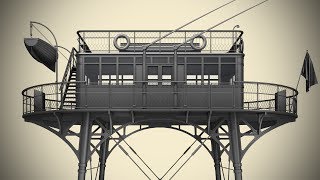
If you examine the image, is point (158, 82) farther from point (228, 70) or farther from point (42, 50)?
point (42, 50)

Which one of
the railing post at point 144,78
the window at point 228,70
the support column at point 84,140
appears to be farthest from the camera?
the window at point 228,70

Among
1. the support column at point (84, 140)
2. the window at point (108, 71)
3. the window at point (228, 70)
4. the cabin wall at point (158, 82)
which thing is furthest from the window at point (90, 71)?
the window at point (228, 70)

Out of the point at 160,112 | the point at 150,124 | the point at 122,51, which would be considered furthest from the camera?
the point at 150,124

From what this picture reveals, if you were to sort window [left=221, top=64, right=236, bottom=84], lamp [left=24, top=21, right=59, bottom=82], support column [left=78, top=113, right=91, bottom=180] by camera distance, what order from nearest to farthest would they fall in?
support column [left=78, top=113, right=91, bottom=180]
window [left=221, top=64, right=236, bottom=84]
lamp [left=24, top=21, right=59, bottom=82]

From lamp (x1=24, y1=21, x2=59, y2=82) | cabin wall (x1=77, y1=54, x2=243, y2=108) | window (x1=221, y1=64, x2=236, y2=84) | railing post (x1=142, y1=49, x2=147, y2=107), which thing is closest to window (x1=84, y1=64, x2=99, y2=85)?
cabin wall (x1=77, y1=54, x2=243, y2=108)

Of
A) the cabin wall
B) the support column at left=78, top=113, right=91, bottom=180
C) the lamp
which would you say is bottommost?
the support column at left=78, top=113, right=91, bottom=180

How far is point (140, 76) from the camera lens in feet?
115

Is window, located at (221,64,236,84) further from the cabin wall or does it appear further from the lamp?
the lamp

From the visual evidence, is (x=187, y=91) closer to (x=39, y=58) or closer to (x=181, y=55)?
(x=181, y=55)

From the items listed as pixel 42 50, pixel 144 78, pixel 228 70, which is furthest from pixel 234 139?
pixel 42 50

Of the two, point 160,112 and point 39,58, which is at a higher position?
point 39,58

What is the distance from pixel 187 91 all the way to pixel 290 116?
6.01 m

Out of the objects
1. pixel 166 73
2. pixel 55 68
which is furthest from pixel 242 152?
pixel 55 68

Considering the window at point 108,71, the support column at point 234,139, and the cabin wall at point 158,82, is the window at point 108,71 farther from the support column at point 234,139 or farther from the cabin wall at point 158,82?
the support column at point 234,139
